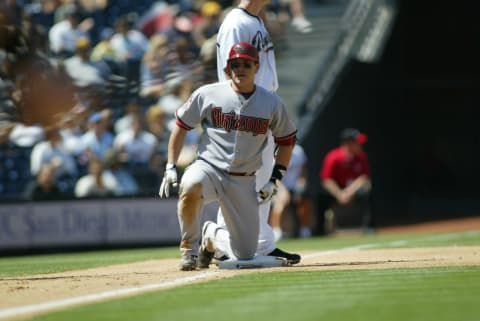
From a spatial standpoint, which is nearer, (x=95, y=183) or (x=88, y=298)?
(x=88, y=298)

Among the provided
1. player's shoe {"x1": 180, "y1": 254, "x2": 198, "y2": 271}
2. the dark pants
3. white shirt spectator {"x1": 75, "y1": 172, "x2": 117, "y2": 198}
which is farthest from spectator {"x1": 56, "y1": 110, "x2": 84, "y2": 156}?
player's shoe {"x1": 180, "y1": 254, "x2": 198, "y2": 271}

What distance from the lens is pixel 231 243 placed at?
7230mm

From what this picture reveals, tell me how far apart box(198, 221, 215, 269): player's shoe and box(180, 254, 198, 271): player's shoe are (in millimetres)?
103

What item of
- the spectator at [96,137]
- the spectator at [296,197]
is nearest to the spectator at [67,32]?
the spectator at [96,137]

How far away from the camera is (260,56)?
7676 millimetres

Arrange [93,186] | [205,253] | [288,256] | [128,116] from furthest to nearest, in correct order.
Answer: [128,116]
[93,186]
[288,256]
[205,253]

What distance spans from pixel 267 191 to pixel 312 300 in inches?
78.9

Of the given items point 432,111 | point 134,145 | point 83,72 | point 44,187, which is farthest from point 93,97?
point 432,111

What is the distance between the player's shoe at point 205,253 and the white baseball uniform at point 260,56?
0.70 feet

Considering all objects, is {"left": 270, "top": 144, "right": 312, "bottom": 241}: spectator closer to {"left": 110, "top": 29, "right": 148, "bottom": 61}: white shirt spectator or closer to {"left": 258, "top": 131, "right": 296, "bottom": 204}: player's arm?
{"left": 110, "top": 29, "right": 148, "bottom": 61}: white shirt spectator

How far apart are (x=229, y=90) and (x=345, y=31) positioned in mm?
10406

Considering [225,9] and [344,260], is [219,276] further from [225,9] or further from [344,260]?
[225,9]

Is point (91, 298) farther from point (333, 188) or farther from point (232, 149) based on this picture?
point (333, 188)

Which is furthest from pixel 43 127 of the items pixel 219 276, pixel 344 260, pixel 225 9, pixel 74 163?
pixel 219 276
